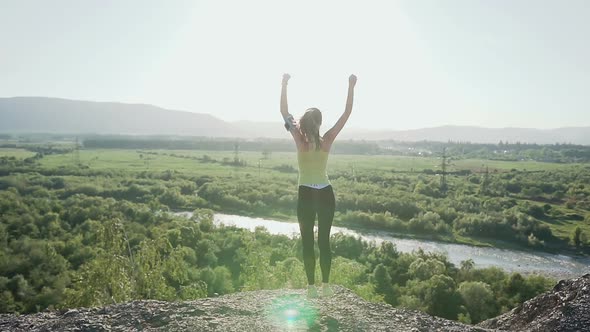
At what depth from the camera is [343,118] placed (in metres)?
6.39

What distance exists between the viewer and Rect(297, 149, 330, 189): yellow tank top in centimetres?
612

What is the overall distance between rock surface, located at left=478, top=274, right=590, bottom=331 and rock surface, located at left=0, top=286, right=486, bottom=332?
956 mm

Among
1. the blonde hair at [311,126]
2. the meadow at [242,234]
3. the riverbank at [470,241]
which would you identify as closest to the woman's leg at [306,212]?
the blonde hair at [311,126]

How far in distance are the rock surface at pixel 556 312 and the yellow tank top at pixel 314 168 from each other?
3622 mm

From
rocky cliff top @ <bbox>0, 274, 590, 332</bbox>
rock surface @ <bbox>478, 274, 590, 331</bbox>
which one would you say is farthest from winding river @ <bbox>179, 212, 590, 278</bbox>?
rocky cliff top @ <bbox>0, 274, 590, 332</bbox>

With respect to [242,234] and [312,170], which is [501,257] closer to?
[242,234]

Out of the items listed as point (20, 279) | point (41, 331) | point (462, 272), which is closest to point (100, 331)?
point (41, 331)

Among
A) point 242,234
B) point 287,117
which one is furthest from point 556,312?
point 242,234

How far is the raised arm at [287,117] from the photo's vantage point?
615 centimetres

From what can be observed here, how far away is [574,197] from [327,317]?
77.7 m

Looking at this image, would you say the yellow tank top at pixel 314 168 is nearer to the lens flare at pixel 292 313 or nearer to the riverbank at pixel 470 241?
the lens flare at pixel 292 313

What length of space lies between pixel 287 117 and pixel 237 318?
2949 millimetres

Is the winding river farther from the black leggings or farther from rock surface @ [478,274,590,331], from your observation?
the black leggings

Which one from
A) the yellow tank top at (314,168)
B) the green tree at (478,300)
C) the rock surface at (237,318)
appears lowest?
the green tree at (478,300)
